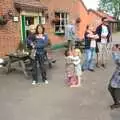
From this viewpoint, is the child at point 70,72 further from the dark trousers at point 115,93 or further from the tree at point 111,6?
the tree at point 111,6

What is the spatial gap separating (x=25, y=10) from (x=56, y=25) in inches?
181

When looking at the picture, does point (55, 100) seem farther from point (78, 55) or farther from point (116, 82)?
point (78, 55)

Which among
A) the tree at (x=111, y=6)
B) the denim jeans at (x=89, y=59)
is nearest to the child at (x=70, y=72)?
the denim jeans at (x=89, y=59)

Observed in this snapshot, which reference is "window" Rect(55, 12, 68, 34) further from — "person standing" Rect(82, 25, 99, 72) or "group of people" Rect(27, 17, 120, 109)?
"person standing" Rect(82, 25, 99, 72)

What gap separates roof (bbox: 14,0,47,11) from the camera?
17.2m

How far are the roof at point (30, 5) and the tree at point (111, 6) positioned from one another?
181ft

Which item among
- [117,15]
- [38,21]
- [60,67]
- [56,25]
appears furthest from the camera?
[117,15]

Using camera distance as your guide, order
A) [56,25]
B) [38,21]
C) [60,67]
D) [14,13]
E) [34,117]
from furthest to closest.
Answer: [56,25]
[38,21]
[14,13]
[60,67]
[34,117]

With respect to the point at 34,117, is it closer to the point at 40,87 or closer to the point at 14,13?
the point at 40,87

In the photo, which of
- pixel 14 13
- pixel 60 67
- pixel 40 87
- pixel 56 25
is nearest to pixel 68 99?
pixel 40 87

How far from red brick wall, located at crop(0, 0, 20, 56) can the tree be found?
58229mm

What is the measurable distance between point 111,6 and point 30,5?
5820 centimetres

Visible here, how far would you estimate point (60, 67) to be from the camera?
13797 millimetres

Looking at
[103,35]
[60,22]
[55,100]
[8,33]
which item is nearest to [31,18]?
[8,33]
